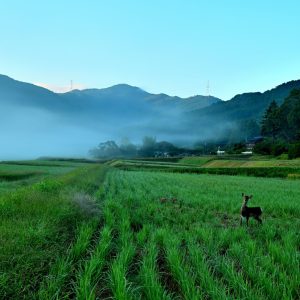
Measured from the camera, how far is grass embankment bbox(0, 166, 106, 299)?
4039 mm

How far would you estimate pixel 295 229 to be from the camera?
7828 millimetres

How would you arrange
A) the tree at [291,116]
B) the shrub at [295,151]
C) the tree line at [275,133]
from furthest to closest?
the tree at [291,116] → the tree line at [275,133] → the shrub at [295,151]

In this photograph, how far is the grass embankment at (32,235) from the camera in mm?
4039

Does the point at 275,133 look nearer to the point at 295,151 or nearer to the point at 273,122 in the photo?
the point at 273,122

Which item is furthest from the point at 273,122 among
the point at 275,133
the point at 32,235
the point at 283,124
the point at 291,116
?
the point at 32,235

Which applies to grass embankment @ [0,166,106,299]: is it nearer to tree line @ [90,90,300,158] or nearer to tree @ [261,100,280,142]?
tree line @ [90,90,300,158]

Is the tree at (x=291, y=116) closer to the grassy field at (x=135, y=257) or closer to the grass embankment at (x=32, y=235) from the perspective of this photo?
the grassy field at (x=135, y=257)

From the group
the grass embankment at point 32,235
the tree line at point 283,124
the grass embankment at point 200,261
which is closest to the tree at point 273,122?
the tree line at point 283,124

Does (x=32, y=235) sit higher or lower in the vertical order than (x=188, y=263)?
higher

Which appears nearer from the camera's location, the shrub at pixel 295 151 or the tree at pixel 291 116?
the shrub at pixel 295 151

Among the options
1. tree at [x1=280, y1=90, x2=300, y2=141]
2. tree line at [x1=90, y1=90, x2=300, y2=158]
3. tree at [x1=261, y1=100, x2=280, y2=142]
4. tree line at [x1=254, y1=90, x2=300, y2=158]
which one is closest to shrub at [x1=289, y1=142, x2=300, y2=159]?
tree line at [x1=90, y1=90, x2=300, y2=158]

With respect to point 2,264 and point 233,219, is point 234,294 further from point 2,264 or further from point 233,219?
point 233,219

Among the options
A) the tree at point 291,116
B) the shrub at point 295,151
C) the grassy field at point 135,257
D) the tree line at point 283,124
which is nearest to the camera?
the grassy field at point 135,257

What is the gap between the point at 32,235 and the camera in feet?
17.4
